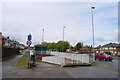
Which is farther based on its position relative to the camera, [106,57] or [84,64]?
[106,57]

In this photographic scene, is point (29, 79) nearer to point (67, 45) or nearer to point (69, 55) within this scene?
point (69, 55)

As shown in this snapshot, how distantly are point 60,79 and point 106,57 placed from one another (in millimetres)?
18665

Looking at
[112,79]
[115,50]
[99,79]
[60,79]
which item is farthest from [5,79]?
[115,50]

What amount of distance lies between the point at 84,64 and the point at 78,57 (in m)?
1.70

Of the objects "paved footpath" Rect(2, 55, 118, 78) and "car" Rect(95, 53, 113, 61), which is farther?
"car" Rect(95, 53, 113, 61)

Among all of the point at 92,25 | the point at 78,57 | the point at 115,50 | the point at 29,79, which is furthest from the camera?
the point at 115,50

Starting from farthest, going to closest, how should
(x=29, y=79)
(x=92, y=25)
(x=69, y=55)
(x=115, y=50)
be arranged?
(x=115, y=50) → (x=92, y=25) → (x=69, y=55) → (x=29, y=79)

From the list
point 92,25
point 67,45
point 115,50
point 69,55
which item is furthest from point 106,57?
point 67,45

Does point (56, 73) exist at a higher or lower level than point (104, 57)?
higher

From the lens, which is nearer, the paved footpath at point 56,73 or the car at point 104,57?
the paved footpath at point 56,73

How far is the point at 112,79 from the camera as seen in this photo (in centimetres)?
815

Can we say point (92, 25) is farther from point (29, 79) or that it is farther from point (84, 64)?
point (29, 79)

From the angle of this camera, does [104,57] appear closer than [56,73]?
No

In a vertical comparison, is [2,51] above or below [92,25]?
below
